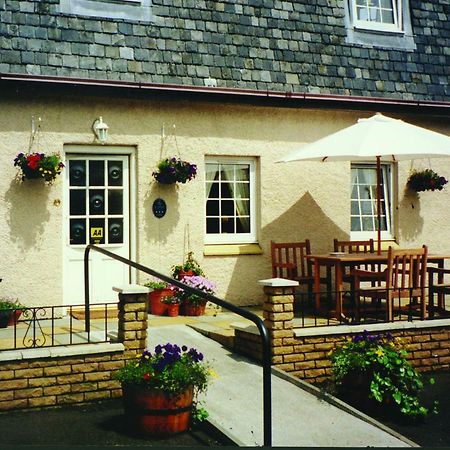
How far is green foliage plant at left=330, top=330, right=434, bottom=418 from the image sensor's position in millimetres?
6824

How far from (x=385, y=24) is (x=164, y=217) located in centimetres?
555

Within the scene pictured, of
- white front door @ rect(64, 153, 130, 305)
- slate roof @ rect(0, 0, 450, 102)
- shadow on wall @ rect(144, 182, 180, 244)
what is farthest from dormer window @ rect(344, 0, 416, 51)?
white front door @ rect(64, 153, 130, 305)

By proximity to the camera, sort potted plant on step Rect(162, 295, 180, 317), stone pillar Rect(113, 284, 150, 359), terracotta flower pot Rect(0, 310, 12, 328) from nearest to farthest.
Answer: stone pillar Rect(113, 284, 150, 359) → terracotta flower pot Rect(0, 310, 12, 328) → potted plant on step Rect(162, 295, 180, 317)

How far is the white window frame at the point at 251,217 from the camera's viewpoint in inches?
429

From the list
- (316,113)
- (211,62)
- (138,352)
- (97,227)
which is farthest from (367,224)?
(138,352)

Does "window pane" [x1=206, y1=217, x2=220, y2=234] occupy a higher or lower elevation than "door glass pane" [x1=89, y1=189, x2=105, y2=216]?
lower

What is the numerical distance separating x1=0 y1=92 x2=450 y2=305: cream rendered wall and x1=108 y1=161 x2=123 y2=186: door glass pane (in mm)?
266

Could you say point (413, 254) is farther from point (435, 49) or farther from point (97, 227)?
point (435, 49)

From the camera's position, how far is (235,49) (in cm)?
1098

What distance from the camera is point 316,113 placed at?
37.7 feet

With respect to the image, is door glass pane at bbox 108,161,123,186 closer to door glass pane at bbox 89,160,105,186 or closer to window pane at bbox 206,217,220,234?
door glass pane at bbox 89,160,105,186

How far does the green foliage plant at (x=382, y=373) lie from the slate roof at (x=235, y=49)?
5091mm

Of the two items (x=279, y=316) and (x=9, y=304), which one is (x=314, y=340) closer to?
→ (x=279, y=316)

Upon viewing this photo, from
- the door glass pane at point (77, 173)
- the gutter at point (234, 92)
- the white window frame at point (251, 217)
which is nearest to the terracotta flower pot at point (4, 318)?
the door glass pane at point (77, 173)
